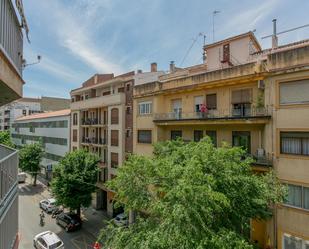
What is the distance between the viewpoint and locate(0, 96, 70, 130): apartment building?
65.4 meters

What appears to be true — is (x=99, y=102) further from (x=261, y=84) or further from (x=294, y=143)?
(x=294, y=143)

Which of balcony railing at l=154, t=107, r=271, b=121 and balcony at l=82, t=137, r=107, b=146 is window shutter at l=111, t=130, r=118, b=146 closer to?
balcony at l=82, t=137, r=107, b=146

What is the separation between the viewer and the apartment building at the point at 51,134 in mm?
→ 37406

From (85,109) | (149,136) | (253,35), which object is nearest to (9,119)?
(85,109)

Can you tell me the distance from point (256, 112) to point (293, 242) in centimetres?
733

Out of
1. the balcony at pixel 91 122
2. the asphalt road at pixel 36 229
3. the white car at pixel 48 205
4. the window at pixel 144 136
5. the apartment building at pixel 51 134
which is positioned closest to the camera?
the asphalt road at pixel 36 229

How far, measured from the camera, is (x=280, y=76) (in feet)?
45.5

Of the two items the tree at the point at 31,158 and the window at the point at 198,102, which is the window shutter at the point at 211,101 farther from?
the tree at the point at 31,158

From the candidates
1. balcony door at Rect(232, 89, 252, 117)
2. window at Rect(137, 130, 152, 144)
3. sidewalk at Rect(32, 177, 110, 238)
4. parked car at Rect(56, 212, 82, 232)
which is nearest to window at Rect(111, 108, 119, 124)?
window at Rect(137, 130, 152, 144)

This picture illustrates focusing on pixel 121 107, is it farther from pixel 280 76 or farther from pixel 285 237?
pixel 285 237

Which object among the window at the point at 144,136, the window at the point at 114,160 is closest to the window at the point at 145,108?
the window at the point at 144,136

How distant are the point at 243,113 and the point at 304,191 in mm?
5497

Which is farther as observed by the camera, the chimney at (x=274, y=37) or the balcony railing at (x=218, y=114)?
the chimney at (x=274, y=37)

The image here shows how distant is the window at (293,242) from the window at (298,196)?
5.58 feet
